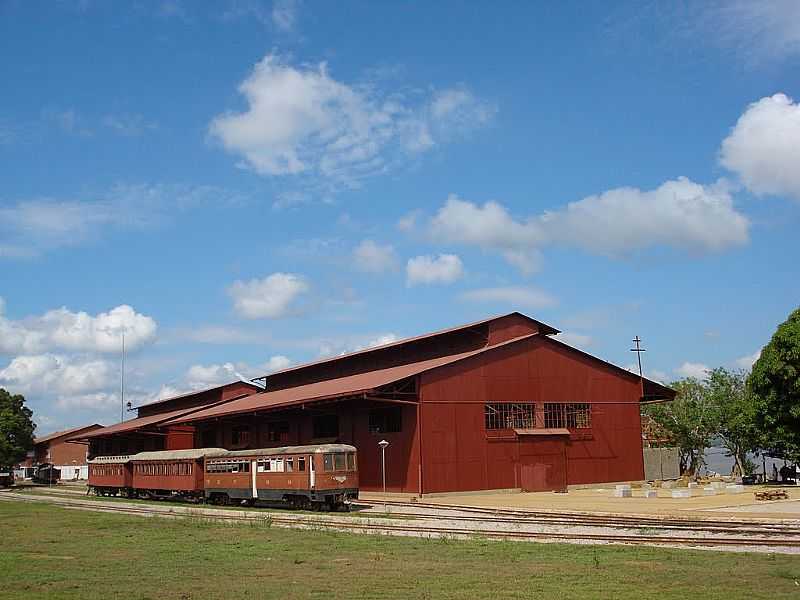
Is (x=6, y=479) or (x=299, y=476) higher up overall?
(x=299, y=476)

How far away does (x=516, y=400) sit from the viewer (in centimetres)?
4834

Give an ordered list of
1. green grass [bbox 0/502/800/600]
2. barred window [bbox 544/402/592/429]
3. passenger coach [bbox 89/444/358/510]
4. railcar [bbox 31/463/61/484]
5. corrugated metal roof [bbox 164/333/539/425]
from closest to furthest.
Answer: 1. green grass [bbox 0/502/800/600]
2. passenger coach [bbox 89/444/358/510]
3. corrugated metal roof [bbox 164/333/539/425]
4. barred window [bbox 544/402/592/429]
5. railcar [bbox 31/463/61/484]

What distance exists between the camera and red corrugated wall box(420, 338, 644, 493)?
45.4m

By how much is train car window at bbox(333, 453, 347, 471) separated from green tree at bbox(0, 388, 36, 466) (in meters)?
61.3

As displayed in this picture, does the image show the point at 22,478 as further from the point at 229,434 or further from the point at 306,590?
the point at 306,590

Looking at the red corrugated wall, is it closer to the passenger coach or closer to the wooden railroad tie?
the passenger coach

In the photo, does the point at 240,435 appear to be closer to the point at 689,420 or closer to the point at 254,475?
the point at 254,475

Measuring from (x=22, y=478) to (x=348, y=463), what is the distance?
4111 inches

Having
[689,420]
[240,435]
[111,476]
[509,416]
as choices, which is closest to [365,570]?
[509,416]

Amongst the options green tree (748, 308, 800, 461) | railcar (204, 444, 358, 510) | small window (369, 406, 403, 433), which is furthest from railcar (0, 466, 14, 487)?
green tree (748, 308, 800, 461)

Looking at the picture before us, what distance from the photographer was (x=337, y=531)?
27438mm

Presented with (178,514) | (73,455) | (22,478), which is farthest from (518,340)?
(22,478)

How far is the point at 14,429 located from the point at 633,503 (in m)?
72.6

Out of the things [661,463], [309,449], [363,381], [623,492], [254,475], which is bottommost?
[661,463]
